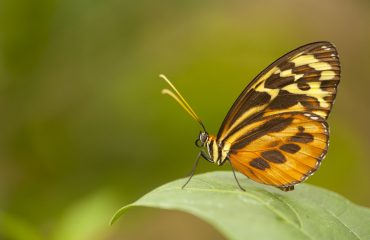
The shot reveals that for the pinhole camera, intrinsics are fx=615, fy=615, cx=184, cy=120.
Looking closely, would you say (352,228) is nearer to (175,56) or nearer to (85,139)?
(85,139)

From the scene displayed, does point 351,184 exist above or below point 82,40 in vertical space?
below

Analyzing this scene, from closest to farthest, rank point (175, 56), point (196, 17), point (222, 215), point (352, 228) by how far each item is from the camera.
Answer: point (222, 215)
point (352, 228)
point (175, 56)
point (196, 17)

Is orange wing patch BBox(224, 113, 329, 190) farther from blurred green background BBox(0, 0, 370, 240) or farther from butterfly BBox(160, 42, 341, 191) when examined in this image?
blurred green background BBox(0, 0, 370, 240)

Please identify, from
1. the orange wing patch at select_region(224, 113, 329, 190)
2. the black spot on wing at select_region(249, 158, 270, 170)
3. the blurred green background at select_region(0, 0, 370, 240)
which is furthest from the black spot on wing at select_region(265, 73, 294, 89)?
the blurred green background at select_region(0, 0, 370, 240)

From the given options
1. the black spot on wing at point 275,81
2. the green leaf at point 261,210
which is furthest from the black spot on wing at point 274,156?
the black spot on wing at point 275,81

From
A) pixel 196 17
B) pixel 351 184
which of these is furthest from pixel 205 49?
pixel 351 184

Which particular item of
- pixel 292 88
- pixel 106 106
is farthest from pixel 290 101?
pixel 106 106

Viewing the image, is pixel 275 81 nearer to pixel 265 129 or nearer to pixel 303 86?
pixel 303 86
